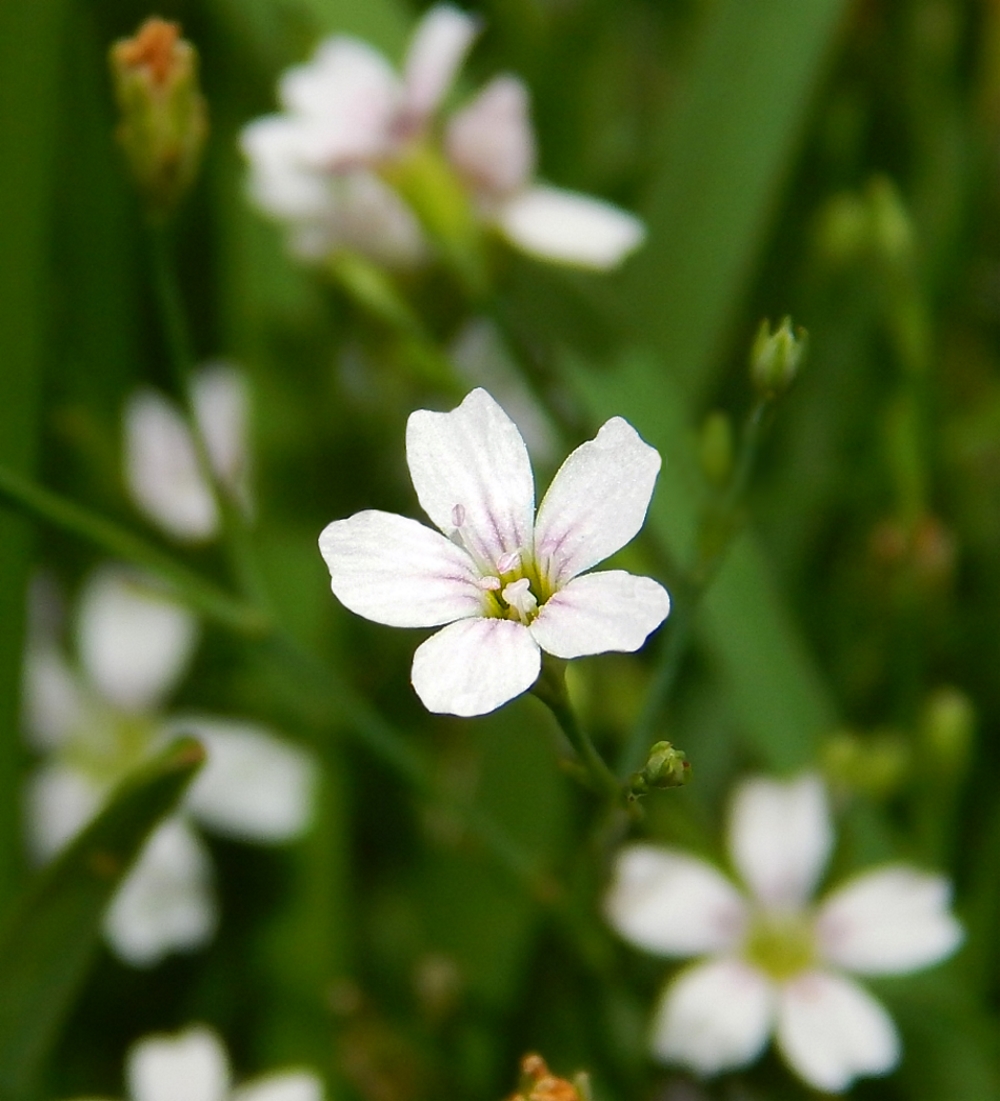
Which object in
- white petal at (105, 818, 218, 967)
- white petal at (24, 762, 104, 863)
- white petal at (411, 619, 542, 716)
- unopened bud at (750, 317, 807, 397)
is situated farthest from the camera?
white petal at (24, 762, 104, 863)

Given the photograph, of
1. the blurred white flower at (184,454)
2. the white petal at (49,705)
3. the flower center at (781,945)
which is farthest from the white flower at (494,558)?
the white petal at (49,705)

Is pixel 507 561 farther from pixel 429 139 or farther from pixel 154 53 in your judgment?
pixel 429 139

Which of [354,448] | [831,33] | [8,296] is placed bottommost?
[8,296]

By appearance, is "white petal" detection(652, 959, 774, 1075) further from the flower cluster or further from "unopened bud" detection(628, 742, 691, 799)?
the flower cluster

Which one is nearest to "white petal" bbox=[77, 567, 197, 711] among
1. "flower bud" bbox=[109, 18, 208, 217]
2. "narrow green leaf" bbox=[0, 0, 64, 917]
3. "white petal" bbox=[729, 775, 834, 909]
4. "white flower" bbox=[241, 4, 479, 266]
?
"narrow green leaf" bbox=[0, 0, 64, 917]

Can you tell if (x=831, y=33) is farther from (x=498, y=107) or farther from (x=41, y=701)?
(x=41, y=701)

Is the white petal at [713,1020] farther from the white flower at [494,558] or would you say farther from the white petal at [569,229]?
the white petal at [569,229]

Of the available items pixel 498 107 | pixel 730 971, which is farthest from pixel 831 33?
pixel 730 971
